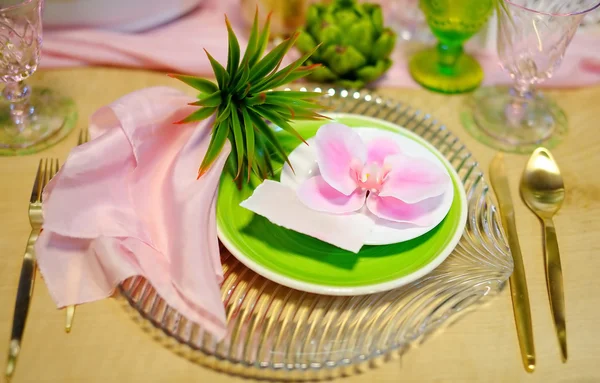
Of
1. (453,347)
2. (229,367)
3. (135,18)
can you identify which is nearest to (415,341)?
(453,347)

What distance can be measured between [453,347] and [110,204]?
1.07ft

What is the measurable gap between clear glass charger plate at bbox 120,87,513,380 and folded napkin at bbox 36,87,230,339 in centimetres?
2

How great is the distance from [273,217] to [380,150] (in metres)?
0.15

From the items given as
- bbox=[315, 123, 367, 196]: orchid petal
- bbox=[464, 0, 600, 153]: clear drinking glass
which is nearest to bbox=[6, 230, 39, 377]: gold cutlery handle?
bbox=[315, 123, 367, 196]: orchid petal

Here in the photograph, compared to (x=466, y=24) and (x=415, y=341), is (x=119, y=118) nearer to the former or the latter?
(x=415, y=341)

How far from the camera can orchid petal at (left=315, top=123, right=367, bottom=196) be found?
53cm

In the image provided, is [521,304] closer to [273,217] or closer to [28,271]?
[273,217]

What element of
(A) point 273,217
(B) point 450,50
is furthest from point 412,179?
(B) point 450,50

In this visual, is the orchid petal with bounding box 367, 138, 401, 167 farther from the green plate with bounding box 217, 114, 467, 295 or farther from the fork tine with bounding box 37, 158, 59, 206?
the fork tine with bounding box 37, 158, 59, 206

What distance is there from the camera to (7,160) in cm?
64

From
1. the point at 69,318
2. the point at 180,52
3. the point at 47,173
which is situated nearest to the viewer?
the point at 69,318

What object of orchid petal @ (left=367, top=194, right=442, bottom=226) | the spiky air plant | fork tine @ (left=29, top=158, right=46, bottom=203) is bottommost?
orchid petal @ (left=367, top=194, right=442, bottom=226)

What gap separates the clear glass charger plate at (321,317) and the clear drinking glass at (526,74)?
21cm

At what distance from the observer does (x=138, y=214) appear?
522 millimetres
